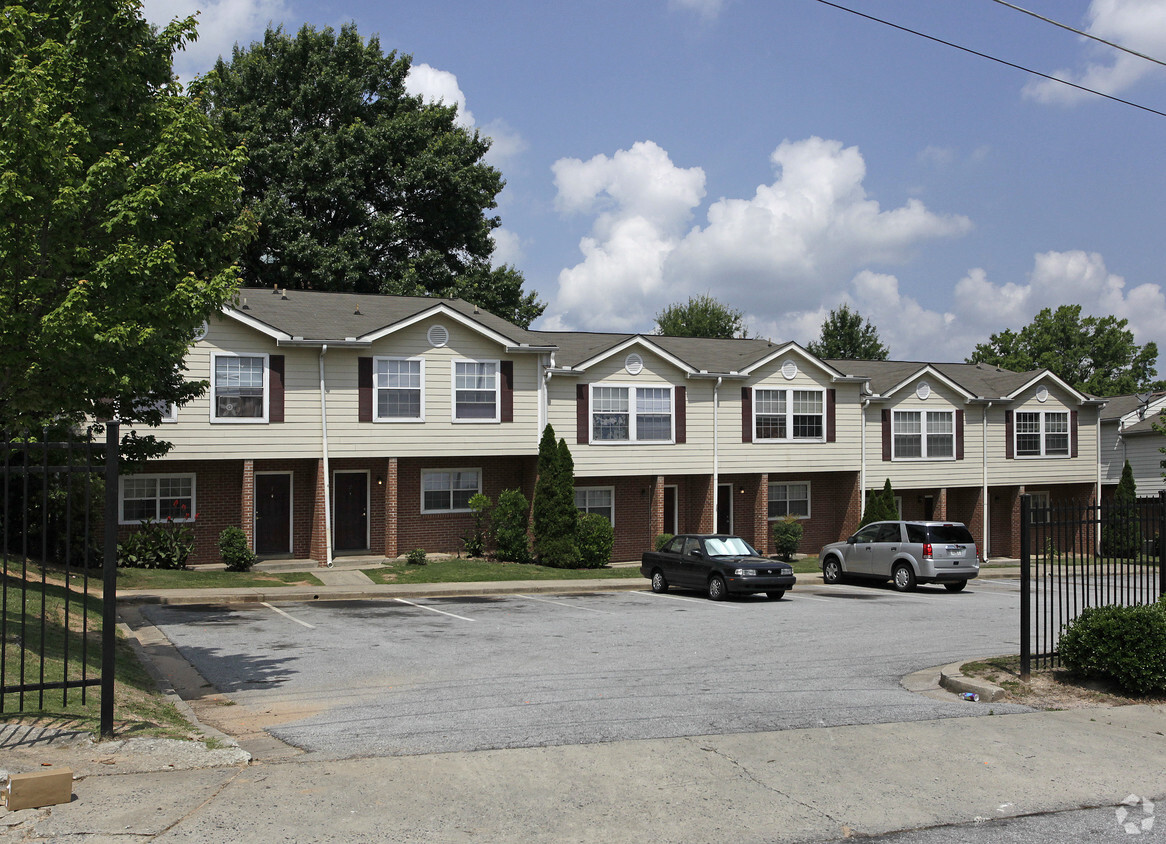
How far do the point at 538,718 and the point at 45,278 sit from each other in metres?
7.17

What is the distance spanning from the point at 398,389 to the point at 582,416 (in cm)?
574

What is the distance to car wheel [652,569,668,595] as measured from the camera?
23.0 meters

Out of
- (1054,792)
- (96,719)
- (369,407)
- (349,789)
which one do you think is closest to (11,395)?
(96,719)

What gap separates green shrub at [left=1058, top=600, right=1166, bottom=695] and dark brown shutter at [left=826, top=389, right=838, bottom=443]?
861 inches

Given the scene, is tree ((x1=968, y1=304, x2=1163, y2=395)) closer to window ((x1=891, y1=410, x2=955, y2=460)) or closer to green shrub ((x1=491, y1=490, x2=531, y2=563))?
window ((x1=891, y1=410, x2=955, y2=460))

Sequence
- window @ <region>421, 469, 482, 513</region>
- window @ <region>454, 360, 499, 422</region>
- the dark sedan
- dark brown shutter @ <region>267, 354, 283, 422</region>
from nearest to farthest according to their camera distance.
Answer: the dark sedan, dark brown shutter @ <region>267, 354, 283, 422</region>, window @ <region>454, 360, 499, 422</region>, window @ <region>421, 469, 482, 513</region>

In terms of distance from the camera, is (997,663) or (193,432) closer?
(997,663)

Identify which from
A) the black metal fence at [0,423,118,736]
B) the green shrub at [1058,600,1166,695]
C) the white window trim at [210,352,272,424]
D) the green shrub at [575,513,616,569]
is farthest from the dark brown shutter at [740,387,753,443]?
the green shrub at [1058,600,1166,695]

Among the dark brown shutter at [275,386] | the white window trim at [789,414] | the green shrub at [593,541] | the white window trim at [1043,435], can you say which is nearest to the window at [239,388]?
the dark brown shutter at [275,386]

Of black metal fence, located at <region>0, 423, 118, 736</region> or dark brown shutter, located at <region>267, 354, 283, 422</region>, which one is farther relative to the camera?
dark brown shutter, located at <region>267, 354, 283, 422</region>

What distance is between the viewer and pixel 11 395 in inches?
432

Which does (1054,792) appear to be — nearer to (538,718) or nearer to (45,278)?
(538,718)

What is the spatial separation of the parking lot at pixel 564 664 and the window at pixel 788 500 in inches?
498

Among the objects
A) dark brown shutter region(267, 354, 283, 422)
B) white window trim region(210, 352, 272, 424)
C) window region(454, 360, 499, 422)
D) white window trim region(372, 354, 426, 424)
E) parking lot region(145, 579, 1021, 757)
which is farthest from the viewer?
window region(454, 360, 499, 422)
